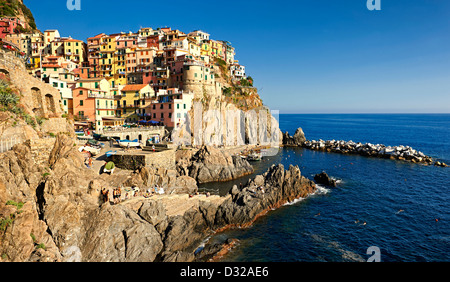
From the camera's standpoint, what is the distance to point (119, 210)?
23.2 m

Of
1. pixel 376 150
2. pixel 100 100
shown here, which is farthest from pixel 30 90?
pixel 376 150

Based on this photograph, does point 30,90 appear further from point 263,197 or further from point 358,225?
point 358,225

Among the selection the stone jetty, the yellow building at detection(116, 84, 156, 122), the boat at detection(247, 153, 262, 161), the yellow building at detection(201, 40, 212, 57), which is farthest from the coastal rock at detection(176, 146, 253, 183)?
the yellow building at detection(201, 40, 212, 57)

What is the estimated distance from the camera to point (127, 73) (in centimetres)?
7612

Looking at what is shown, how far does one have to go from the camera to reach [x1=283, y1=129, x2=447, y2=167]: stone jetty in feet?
205

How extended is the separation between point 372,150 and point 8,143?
7591cm

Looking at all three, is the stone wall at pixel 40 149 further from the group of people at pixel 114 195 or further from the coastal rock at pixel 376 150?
the coastal rock at pixel 376 150

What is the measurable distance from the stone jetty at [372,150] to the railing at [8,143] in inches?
2858

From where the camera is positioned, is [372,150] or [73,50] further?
[73,50]

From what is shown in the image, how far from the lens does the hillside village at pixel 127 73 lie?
59000mm

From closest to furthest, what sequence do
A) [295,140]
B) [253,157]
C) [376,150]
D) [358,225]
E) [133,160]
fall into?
[358,225] → [133,160] → [253,157] → [376,150] → [295,140]

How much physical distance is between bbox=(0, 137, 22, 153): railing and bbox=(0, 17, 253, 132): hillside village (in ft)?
104

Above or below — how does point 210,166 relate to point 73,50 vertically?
below

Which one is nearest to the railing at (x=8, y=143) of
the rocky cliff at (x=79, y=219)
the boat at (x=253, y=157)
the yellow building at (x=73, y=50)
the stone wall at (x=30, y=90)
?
the rocky cliff at (x=79, y=219)
